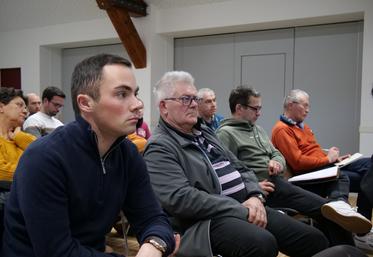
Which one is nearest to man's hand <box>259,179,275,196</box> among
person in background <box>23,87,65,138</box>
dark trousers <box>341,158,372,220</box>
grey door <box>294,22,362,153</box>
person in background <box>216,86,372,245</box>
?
person in background <box>216,86,372,245</box>

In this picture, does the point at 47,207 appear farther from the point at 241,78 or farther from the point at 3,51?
the point at 3,51

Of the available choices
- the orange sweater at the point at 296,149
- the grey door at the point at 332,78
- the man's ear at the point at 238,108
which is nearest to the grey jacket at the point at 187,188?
the man's ear at the point at 238,108

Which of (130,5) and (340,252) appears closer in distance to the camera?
(340,252)

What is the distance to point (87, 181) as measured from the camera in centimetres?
105

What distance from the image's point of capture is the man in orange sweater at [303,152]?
284cm

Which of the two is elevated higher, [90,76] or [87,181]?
[90,76]

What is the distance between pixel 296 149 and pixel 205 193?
1.46m

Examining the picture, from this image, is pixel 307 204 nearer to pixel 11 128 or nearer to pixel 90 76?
pixel 90 76

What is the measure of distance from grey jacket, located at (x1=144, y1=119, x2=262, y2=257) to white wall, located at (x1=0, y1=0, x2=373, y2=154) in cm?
317

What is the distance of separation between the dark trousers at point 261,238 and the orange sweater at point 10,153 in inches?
57.5

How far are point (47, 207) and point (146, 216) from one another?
35 cm

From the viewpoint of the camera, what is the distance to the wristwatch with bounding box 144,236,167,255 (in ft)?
3.76

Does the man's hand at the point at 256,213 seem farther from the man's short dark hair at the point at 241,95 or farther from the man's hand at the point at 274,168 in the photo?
the man's short dark hair at the point at 241,95

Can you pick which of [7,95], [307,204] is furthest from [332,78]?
[7,95]
